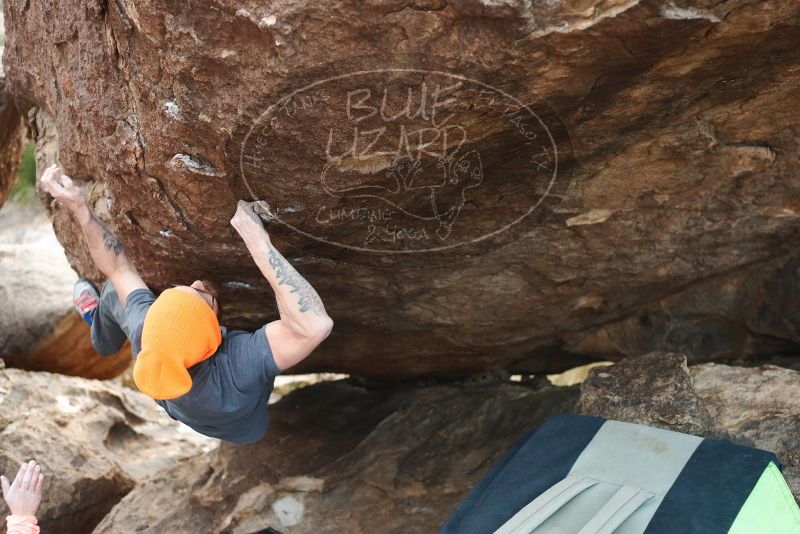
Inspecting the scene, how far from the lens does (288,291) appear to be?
7.88 ft

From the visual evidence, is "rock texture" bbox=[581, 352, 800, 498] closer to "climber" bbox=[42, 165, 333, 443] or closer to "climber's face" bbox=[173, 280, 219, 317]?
"climber" bbox=[42, 165, 333, 443]

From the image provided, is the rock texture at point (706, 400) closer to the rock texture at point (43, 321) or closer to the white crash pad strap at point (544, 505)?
the white crash pad strap at point (544, 505)

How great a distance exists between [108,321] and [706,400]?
2155mm

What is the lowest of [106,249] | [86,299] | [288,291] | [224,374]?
[224,374]

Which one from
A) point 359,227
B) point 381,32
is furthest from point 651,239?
point 381,32

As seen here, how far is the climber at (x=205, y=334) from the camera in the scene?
2387 mm

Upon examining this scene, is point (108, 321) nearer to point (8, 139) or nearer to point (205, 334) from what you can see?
point (205, 334)

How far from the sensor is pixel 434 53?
189cm

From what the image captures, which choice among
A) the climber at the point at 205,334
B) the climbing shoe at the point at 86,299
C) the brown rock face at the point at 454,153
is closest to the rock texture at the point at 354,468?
the brown rock face at the point at 454,153

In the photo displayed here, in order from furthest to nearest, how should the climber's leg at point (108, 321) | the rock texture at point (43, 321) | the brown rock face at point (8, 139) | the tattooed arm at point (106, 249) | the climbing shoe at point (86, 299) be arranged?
the rock texture at point (43, 321) < the brown rock face at point (8, 139) < the climbing shoe at point (86, 299) < the climber's leg at point (108, 321) < the tattooed arm at point (106, 249)

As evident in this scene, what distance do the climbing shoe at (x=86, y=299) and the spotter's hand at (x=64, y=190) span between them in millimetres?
540

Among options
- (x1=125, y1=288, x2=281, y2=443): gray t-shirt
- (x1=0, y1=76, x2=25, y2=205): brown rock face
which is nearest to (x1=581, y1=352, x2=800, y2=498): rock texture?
(x1=125, y1=288, x2=281, y2=443): gray t-shirt

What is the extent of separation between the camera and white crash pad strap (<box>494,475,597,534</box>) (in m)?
2.06

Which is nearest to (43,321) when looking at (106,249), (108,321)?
(108,321)
